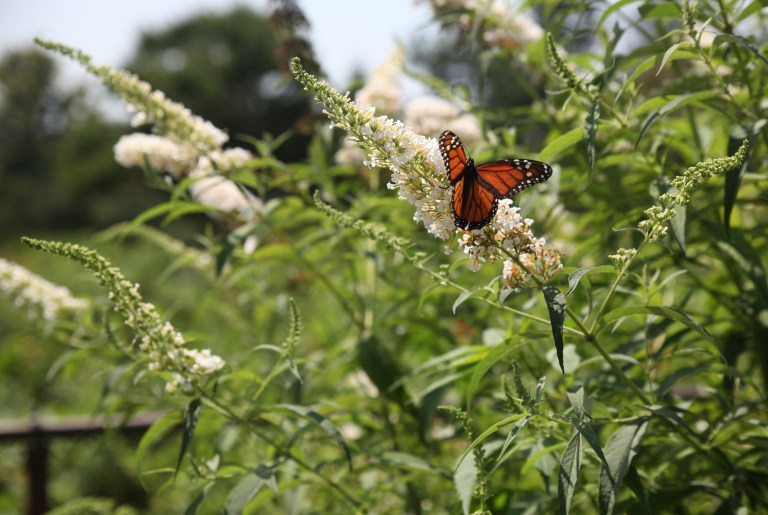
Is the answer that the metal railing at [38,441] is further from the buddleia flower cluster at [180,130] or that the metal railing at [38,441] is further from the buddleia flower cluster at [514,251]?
the buddleia flower cluster at [514,251]

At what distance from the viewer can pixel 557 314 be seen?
3.63 feet

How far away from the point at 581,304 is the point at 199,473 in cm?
116

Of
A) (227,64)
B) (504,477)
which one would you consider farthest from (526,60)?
(227,64)

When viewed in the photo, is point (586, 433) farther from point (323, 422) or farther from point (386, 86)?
point (386, 86)

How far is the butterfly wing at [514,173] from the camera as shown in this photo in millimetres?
1329

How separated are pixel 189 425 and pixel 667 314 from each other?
96 cm

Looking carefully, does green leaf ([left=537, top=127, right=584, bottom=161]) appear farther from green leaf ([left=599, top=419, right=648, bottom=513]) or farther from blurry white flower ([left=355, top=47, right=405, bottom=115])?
blurry white flower ([left=355, top=47, right=405, bottom=115])

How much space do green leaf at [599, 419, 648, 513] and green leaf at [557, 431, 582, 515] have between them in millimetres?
51

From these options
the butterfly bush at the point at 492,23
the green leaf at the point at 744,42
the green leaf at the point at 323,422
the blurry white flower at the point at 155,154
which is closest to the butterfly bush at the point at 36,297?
the blurry white flower at the point at 155,154

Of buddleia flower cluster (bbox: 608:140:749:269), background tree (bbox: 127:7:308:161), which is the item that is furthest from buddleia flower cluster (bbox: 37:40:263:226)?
background tree (bbox: 127:7:308:161)

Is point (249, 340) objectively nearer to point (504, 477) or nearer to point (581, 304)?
point (504, 477)

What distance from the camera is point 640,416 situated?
1.41m

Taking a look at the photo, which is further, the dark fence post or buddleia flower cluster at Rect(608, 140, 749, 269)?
the dark fence post

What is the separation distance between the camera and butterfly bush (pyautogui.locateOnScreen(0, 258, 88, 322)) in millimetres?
2357
